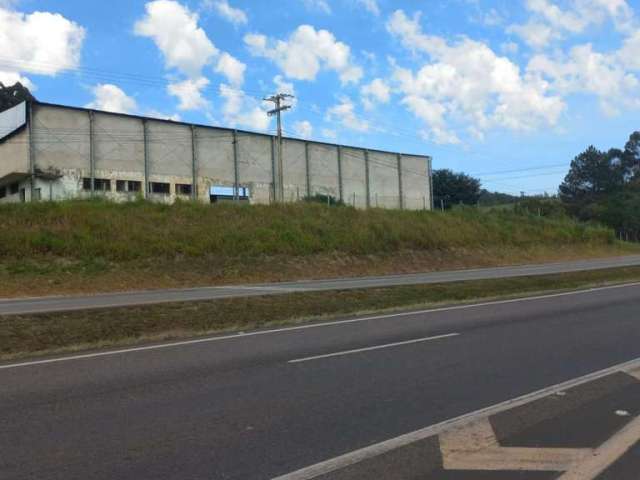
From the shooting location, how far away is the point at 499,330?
465 inches

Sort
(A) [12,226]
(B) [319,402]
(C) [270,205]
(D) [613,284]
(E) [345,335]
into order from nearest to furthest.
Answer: (B) [319,402] < (E) [345,335] < (D) [613,284] < (A) [12,226] < (C) [270,205]

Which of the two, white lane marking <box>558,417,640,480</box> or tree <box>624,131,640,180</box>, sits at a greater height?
tree <box>624,131,640,180</box>

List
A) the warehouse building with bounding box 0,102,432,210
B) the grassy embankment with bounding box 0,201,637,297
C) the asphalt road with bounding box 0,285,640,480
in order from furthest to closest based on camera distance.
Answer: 1. the warehouse building with bounding box 0,102,432,210
2. the grassy embankment with bounding box 0,201,637,297
3. the asphalt road with bounding box 0,285,640,480

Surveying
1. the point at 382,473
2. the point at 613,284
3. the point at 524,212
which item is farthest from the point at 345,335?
the point at 524,212

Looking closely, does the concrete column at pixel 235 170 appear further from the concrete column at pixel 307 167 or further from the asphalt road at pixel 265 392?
the asphalt road at pixel 265 392

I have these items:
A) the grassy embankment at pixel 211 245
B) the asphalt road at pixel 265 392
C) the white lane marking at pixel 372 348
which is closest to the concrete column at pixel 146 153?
the grassy embankment at pixel 211 245

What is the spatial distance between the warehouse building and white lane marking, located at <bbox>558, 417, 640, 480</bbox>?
36.9 metres

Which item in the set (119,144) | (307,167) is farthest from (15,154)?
(307,167)

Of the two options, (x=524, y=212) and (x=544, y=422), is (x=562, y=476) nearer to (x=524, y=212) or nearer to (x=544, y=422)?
(x=544, y=422)

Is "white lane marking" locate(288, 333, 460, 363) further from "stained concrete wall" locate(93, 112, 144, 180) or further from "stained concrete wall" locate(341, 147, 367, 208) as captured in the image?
"stained concrete wall" locate(341, 147, 367, 208)

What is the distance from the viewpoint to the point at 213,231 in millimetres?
32781

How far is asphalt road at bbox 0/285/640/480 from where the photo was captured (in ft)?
16.5

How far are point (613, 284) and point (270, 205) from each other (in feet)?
74.7

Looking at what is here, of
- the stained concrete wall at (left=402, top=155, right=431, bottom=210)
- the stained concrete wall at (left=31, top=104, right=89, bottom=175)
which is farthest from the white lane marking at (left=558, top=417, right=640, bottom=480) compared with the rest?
the stained concrete wall at (left=402, top=155, right=431, bottom=210)
